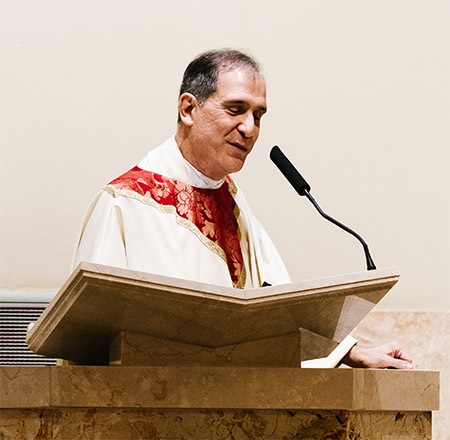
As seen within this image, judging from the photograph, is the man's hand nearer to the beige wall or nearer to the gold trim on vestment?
the gold trim on vestment

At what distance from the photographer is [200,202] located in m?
3.31

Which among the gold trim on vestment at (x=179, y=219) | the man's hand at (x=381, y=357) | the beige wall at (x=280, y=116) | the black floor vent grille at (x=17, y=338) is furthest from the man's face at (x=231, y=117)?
the black floor vent grille at (x=17, y=338)

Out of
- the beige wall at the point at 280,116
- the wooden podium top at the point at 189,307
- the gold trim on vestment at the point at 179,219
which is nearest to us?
the wooden podium top at the point at 189,307

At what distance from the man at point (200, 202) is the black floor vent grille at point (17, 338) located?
62.9 inches

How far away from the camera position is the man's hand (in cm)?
268

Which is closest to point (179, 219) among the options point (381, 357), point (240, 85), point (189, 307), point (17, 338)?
point (240, 85)

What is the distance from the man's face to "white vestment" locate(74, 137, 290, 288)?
14cm

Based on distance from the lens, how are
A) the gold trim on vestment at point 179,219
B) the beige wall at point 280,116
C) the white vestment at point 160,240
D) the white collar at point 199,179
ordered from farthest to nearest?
the beige wall at point 280,116, the white collar at point 199,179, the gold trim on vestment at point 179,219, the white vestment at point 160,240

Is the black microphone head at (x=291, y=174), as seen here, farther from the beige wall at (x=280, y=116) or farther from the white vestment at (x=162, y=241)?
the beige wall at (x=280, y=116)

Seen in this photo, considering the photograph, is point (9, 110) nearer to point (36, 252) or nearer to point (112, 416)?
point (36, 252)

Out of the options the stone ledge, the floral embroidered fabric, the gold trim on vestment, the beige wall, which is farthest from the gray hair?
the beige wall

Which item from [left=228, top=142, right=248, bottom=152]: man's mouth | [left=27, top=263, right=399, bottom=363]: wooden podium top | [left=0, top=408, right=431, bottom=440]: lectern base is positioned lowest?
[left=0, top=408, right=431, bottom=440]: lectern base

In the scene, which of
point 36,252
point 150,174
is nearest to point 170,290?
point 150,174

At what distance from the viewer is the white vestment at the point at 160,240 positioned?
9.36 ft
